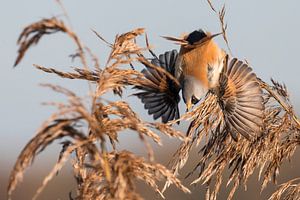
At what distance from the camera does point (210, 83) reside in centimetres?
415

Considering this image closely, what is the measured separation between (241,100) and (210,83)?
9.9 inches

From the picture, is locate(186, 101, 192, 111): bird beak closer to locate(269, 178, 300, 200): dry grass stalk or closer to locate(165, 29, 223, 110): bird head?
locate(165, 29, 223, 110): bird head

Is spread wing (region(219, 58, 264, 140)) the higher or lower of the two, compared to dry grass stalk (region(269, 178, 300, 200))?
higher

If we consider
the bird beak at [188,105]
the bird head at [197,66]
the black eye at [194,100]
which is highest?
the bird head at [197,66]

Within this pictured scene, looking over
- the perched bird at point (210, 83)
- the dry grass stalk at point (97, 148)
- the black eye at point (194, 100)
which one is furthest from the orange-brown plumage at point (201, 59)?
the dry grass stalk at point (97, 148)

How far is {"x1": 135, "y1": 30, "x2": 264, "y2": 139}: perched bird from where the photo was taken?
391 centimetres

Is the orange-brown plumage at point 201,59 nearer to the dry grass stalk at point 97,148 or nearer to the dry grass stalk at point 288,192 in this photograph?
the dry grass stalk at point 288,192

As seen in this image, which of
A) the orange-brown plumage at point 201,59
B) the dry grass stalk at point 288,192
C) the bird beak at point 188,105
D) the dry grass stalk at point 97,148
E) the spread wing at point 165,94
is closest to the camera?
the dry grass stalk at point 97,148

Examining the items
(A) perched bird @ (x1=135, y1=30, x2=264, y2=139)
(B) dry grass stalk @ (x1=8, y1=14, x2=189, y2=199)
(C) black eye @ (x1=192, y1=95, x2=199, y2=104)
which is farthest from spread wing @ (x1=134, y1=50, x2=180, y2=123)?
(B) dry grass stalk @ (x1=8, y1=14, x2=189, y2=199)

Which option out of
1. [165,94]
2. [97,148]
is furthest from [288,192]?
[97,148]

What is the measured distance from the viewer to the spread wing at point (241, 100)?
3.82 m

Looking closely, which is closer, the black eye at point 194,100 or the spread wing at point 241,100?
the spread wing at point 241,100

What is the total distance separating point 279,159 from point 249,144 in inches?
6.7

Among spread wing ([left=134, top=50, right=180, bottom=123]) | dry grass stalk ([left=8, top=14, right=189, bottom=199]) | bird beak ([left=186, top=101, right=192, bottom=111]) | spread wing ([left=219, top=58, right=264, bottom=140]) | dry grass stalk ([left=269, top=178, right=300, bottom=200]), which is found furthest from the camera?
spread wing ([left=134, top=50, right=180, bottom=123])
